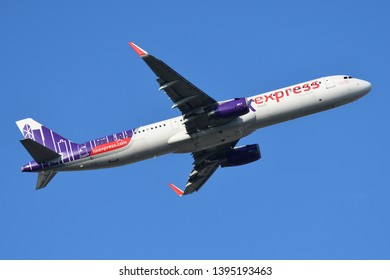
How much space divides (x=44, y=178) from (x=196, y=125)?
54.8 ft

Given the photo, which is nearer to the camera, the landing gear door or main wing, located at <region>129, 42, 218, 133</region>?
main wing, located at <region>129, 42, 218, 133</region>

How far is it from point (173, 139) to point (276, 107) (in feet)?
35.6

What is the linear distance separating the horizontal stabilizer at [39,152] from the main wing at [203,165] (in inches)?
633

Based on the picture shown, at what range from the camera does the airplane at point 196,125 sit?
72875 millimetres

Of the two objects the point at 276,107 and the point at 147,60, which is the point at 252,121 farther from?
the point at 147,60

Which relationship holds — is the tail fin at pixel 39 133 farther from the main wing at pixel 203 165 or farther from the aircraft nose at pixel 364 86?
the aircraft nose at pixel 364 86

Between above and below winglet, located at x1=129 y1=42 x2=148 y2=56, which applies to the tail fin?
below

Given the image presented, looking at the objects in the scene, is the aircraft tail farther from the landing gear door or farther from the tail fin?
the landing gear door

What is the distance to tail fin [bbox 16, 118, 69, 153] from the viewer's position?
78.2 m

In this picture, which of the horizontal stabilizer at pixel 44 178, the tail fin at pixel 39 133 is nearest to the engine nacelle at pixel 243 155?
the tail fin at pixel 39 133

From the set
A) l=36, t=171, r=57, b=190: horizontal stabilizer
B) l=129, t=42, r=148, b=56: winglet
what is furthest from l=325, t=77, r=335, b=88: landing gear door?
l=36, t=171, r=57, b=190: horizontal stabilizer

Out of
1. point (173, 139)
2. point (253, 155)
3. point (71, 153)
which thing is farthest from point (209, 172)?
point (71, 153)

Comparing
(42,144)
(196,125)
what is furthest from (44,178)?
(196,125)

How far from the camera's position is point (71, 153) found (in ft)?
248
